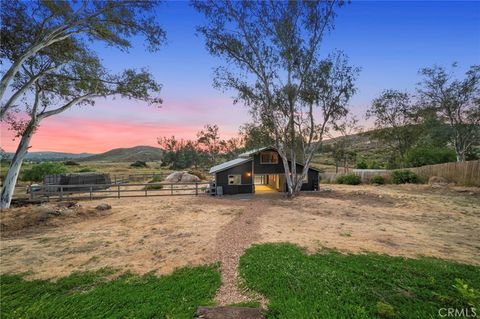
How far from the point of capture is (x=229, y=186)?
70.8 feet

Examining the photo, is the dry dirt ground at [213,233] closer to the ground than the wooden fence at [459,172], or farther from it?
closer to the ground

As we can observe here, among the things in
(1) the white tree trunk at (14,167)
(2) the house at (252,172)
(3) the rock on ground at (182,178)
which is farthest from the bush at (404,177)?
(1) the white tree trunk at (14,167)

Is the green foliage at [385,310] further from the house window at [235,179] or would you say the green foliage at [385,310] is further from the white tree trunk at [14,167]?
the house window at [235,179]

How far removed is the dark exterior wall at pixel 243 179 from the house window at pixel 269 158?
1.56 m

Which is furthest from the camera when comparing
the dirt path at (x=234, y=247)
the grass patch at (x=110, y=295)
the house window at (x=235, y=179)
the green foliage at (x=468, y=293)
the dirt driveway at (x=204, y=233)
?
the house window at (x=235, y=179)

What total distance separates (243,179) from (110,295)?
58.5ft

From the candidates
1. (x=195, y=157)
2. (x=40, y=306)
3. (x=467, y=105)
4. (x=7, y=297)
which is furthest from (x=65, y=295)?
(x=195, y=157)

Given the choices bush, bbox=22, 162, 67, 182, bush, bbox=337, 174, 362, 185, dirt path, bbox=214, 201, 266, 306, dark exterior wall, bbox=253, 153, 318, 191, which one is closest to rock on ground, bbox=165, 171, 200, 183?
dark exterior wall, bbox=253, 153, 318, 191

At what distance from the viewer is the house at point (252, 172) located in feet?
70.6

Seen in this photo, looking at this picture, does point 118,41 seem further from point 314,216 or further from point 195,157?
point 195,157

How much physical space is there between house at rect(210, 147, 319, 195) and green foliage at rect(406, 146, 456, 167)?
2094 centimetres

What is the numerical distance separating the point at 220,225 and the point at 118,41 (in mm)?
10999

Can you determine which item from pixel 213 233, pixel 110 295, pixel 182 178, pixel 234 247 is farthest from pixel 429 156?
pixel 110 295

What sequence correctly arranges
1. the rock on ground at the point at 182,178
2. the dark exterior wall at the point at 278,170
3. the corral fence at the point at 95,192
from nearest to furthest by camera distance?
the corral fence at the point at 95,192 < the dark exterior wall at the point at 278,170 < the rock on ground at the point at 182,178
